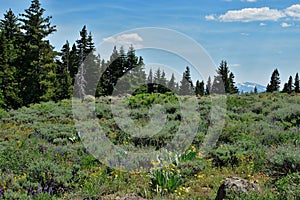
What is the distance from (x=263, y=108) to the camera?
14.3 metres

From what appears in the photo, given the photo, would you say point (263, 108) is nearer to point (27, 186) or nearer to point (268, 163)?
point (268, 163)

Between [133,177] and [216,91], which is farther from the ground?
[216,91]

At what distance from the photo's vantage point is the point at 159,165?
7.59m

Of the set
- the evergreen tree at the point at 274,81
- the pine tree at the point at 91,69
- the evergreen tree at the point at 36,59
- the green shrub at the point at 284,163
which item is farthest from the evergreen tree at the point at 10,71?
the evergreen tree at the point at 274,81

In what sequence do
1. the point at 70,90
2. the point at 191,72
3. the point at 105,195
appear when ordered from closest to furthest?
the point at 105,195, the point at 191,72, the point at 70,90

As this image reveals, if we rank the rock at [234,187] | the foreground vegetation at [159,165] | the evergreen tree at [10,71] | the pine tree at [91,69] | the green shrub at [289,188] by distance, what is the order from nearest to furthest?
the green shrub at [289,188]
the rock at [234,187]
the foreground vegetation at [159,165]
the evergreen tree at [10,71]
the pine tree at [91,69]

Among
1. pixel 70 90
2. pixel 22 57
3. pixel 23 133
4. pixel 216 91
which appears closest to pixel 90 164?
pixel 23 133

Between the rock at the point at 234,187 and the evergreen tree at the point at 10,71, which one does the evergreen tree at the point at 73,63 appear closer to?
the evergreen tree at the point at 10,71

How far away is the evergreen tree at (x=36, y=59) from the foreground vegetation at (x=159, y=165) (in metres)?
21.6

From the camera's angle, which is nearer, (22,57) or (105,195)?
(105,195)

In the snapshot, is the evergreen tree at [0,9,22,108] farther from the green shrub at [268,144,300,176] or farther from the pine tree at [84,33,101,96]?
the green shrub at [268,144,300,176]

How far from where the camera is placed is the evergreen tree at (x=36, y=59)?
32406 mm

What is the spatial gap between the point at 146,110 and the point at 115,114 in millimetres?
1437

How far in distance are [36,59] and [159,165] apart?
1126 inches
